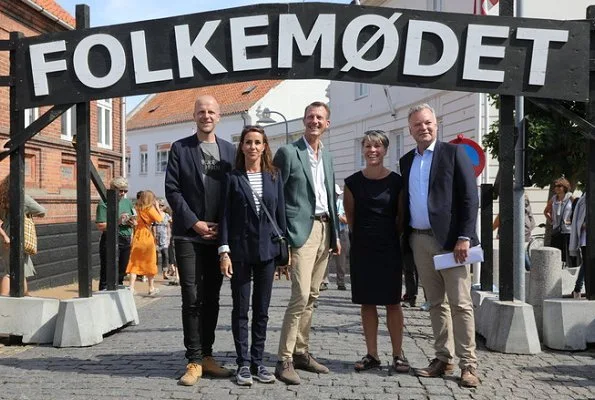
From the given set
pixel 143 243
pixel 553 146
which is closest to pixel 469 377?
pixel 143 243

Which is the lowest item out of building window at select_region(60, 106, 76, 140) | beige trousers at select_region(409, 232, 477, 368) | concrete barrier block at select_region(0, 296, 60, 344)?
concrete barrier block at select_region(0, 296, 60, 344)

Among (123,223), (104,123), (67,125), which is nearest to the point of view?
(123,223)

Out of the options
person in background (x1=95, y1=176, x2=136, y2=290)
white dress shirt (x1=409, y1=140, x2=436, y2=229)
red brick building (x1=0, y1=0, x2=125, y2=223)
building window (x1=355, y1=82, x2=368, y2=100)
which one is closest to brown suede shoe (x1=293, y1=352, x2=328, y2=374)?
white dress shirt (x1=409, y1=140, x2=436, y2=229)

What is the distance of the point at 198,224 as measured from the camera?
5395mm

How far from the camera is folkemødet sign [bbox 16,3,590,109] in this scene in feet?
21.7

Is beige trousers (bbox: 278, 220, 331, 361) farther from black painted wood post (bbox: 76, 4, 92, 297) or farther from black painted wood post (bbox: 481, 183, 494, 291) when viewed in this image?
black painted wood post (bbox: 76, 4, 92, 297)

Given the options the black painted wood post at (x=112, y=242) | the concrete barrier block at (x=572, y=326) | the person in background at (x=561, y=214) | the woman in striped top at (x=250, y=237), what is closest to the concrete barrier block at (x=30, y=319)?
the black painted wood post at (x=112, y=242)

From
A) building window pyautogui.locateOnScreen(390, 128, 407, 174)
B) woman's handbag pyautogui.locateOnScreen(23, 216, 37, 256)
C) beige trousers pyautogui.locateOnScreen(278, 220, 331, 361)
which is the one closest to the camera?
beige trousers pyautogui.locateOnScreen(278, 220, 331, 361)

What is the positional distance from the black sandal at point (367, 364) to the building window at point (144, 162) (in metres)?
44.0

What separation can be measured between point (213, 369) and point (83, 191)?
2548 mm

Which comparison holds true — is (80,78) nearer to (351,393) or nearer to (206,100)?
(206,100)

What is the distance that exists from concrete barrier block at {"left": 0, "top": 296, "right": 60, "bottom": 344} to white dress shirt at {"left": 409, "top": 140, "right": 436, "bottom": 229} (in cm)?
375

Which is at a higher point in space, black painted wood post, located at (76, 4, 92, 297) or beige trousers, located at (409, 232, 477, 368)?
black painted wood post, located at (76, 4, 92, 297)

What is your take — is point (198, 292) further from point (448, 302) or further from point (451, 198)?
point (451, 198)
